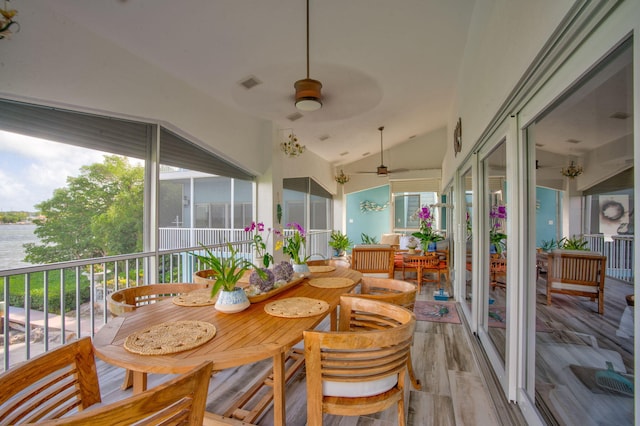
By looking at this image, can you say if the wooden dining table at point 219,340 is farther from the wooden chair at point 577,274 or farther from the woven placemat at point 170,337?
the wooden chair at point 577,274

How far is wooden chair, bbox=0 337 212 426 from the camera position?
701 millimetres

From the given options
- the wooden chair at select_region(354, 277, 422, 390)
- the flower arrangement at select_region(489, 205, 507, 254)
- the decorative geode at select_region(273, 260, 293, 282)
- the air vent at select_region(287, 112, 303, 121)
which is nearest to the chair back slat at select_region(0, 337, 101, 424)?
the decorative geode at select_region(273, 260, 293, 282)

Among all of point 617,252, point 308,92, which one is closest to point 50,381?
point 617,252

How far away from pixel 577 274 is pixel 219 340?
1489 mm

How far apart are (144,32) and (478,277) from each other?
3.73 meters

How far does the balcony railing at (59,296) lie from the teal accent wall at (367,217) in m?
7.71

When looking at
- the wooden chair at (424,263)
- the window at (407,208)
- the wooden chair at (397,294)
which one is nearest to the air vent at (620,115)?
the wooden chair at (397,294)

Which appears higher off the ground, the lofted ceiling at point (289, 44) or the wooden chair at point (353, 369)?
the lofted ceiling at point (289, 44)

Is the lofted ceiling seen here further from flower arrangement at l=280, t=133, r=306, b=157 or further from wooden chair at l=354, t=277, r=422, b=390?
wooden chair at l=354, t=277, r=422, b=390

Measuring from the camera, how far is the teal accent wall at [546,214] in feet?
4.56

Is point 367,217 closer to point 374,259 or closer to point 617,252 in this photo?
point 374,259

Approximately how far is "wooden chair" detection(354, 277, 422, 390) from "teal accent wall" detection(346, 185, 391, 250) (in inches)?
319

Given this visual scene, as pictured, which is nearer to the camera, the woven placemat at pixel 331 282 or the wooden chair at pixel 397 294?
the wooden chair at pixel 397 294

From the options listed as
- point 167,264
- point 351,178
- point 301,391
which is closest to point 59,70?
point 167,264
